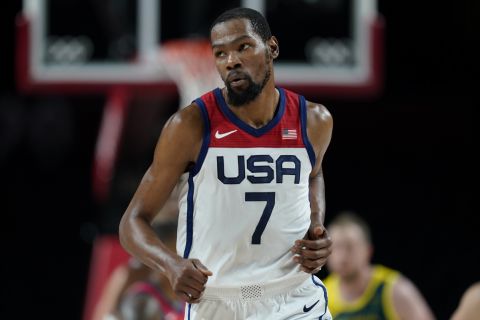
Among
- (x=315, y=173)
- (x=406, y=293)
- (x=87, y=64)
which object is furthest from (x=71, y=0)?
(x=315, y=173)

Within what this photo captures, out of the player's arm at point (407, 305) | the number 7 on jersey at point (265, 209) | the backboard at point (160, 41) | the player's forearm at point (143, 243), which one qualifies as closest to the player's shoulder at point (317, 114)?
the number 7 on jersey at point (265, 209)

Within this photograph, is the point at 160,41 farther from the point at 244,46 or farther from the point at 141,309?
the point at 244,46

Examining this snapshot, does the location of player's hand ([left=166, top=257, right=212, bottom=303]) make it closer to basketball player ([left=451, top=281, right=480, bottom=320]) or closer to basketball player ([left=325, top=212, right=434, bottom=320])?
basketball player ([left=451, top=281, right=480, bottom=320])

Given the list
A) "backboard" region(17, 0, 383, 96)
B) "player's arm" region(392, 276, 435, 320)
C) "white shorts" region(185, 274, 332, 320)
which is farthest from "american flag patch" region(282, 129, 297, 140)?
"backboard" region(17, 0, 383, 96)

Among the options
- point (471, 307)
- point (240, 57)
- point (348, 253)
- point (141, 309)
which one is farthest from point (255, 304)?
point (348, 253)

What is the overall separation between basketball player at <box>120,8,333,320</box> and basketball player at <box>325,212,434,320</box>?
2855 mm

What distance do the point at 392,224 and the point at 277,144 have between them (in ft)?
32.2

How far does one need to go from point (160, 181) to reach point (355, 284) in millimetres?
3358

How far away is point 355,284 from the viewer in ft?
22.9

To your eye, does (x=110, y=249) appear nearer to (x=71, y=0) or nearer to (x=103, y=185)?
(x=103, y=185)

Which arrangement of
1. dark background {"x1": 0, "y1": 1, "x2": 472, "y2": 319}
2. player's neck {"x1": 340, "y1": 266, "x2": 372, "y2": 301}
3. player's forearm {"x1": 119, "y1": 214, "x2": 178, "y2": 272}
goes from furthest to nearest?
dark background {"x1": 0, "y1": 1, "x2": 472, "y2": 319}, player's neck {"x1": 340, "y1": 266, "x2": 372, "y2": 301}, player's forearm {"x1": 119, "y1": 214, "x2": 178, "y2": 272}

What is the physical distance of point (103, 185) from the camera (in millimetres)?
11328

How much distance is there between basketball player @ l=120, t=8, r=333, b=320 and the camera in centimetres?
386

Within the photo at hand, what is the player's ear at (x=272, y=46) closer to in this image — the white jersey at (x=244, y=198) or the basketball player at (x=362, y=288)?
the white jersey at (x=244, y=198)
